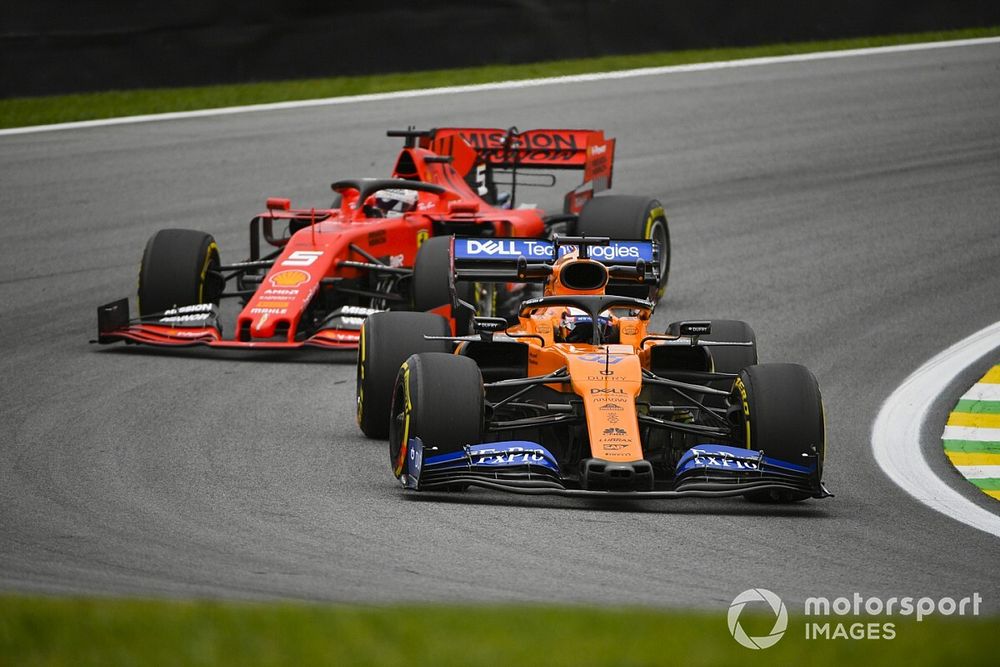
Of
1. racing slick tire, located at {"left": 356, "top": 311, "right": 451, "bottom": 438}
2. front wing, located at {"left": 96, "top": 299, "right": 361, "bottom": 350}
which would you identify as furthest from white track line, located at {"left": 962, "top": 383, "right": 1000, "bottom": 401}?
front wing, located at {"left": 96, "top": 299, "right": 361, "bottom": 350}

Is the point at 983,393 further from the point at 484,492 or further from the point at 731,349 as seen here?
the point at 484,492

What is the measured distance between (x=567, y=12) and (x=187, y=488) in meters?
16.0

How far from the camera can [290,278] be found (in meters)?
14.0

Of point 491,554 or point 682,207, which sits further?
point 682,207

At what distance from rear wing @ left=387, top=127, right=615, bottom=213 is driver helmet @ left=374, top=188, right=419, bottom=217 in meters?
1.22

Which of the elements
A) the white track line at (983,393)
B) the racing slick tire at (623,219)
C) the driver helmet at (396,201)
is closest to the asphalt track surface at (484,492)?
the white track line at (983,393)

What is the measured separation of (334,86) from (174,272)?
1042 centimetres

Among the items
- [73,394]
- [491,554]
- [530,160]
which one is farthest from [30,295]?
[491,554]

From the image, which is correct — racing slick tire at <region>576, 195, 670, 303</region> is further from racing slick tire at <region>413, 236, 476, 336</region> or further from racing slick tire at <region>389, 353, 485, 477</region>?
racing slick tire at <region>389, 353, 485, 477</region>

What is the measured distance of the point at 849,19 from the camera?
2573 cm

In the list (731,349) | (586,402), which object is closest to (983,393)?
(731,349)

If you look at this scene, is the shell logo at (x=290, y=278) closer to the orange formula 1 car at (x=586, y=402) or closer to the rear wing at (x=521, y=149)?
the orange formula 1 car at (x=586, y=402)

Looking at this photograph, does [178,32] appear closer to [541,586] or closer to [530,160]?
[530,160]

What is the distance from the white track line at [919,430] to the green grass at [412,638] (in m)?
3.49
